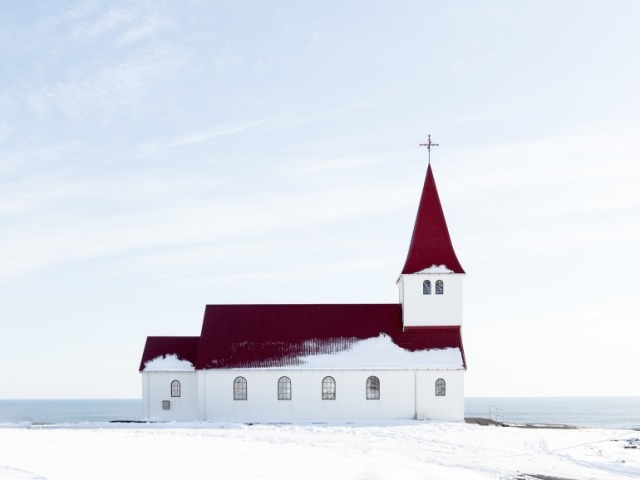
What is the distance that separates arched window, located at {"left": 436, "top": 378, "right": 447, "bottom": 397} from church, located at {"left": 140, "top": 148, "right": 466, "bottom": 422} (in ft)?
0.19

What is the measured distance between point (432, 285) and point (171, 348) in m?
16.9

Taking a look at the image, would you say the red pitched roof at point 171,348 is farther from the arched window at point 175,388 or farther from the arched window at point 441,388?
the arched window at point 441,388

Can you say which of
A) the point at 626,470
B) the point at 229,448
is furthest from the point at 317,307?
the point at 626,470

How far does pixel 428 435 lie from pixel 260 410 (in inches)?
508

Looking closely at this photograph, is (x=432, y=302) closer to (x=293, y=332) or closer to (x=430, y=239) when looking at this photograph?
(x=430, y=239)

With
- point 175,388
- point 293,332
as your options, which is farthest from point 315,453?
point 175,388

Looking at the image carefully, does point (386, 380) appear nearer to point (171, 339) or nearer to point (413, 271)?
point (413, 271)

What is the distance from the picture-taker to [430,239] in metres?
52.7

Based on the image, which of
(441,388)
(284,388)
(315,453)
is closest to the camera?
(315,453)

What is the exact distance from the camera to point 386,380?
4994 centimetres

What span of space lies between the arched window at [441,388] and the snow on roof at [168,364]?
1496 cm

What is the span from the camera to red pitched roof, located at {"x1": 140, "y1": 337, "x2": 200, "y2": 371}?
174ft

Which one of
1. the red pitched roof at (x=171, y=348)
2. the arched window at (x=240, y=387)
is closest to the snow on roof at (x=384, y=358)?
the arched window at (x=240, y=387)

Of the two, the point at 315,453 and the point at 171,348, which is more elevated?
the point at 171,348
